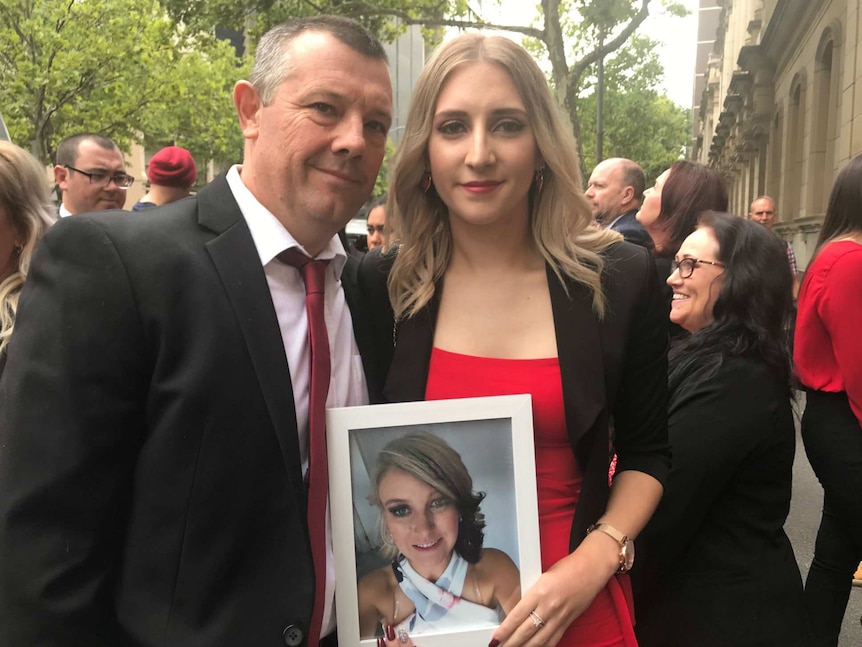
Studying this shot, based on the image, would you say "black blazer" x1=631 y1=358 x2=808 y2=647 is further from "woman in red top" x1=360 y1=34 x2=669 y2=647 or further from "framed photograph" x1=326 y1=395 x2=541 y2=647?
"framed photograph" x1=326 y1=395 x2=541 y2=647

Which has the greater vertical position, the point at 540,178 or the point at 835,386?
the point at 540,178

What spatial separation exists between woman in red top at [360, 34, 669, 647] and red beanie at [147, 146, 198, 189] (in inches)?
164

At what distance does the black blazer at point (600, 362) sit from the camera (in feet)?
6.20

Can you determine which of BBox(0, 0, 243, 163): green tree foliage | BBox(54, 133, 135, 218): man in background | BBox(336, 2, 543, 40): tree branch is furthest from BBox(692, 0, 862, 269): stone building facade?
BBox(0, 0, 243, 163): green tree foliage

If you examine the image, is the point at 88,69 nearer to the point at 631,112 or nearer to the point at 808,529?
the point at 808,529

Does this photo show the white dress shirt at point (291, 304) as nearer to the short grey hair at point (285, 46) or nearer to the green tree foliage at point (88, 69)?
the short grey hair at point (285, 46)

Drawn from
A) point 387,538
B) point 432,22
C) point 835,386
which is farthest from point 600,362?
point 432,22

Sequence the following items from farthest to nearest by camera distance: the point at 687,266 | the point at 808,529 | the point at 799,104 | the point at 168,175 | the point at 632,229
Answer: the point at 799,104
the point at 168,175
the point at 808,529
the point at 632,229
the point at 687,266

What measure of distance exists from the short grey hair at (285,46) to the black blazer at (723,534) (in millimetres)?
1546

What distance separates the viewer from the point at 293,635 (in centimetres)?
154

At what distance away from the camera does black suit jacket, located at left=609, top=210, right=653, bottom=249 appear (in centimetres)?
490

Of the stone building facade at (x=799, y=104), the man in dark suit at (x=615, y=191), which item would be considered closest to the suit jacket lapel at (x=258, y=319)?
the man in dark suit at (x=615, y=191)

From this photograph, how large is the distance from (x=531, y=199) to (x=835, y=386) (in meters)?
2.25

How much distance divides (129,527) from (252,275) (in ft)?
1.81
